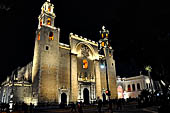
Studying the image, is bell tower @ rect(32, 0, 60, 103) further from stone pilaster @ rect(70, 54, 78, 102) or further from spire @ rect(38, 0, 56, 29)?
stone pilaster @ rect(70, 54, 78, 102)

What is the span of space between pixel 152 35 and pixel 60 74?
943 inches

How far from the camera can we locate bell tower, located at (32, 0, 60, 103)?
2636 cm

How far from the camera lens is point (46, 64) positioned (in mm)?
28094

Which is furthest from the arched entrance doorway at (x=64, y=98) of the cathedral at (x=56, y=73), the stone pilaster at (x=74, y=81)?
the stone pilaster at (x=74, y=81)

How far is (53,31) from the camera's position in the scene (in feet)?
105

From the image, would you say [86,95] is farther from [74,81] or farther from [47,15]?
[47,15]

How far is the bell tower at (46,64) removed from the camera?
2636cm

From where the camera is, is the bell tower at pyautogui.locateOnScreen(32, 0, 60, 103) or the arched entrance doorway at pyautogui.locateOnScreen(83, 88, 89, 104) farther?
the arched entrance doorway at pyautogui.locateOnScreen(83, 88, 89, 104)

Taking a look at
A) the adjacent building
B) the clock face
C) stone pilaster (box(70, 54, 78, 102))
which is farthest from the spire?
the adjacent building

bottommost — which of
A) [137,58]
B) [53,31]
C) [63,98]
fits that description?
[63,98]

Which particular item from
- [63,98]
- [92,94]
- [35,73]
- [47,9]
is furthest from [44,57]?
[92,94]

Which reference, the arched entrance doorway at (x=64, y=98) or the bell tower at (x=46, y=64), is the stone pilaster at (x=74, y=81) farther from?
the bell tower at (x=46, y=64)

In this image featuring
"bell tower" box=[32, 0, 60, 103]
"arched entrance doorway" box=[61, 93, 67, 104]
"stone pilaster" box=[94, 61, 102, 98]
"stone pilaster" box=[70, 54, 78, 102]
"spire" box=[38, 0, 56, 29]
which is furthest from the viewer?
"stone pilaster" box=[94, 61, 102, 98]

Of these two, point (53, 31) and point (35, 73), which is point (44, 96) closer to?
point (35, 73)
